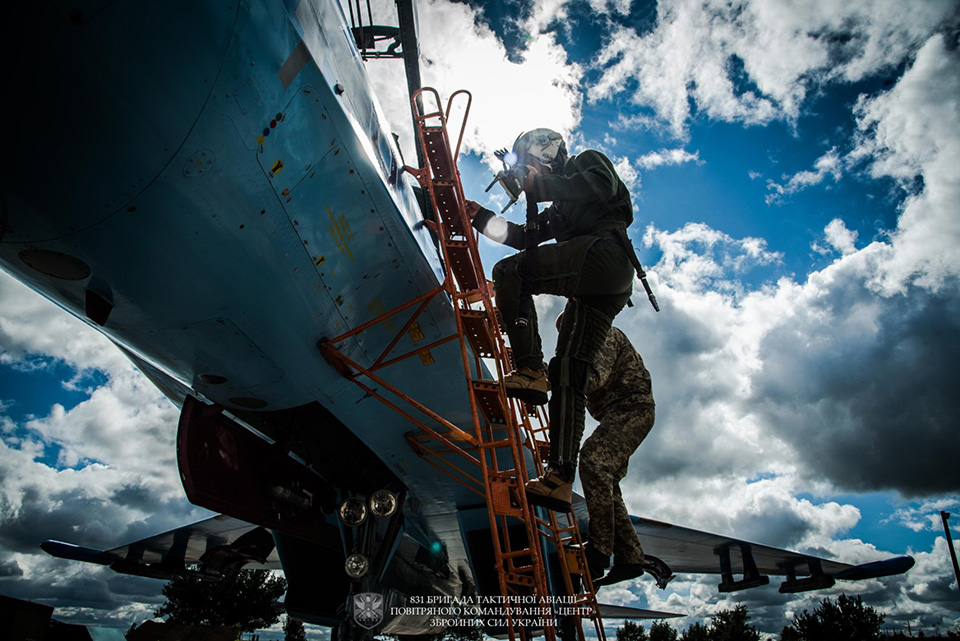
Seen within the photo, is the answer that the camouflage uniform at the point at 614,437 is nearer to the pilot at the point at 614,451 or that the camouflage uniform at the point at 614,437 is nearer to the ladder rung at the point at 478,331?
the pilot at the point at 614,451

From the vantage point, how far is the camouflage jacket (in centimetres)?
411

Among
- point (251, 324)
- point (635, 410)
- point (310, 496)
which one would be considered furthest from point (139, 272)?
point (310, 496)

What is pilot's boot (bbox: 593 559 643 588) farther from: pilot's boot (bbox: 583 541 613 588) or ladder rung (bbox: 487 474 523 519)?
ladder rung (bbox: 487 474 523 519)

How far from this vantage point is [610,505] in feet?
11.0

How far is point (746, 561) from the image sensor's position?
966 cm

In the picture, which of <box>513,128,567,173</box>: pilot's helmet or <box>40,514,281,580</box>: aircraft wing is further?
<box>40,514,281,580</box>: aircraft wing

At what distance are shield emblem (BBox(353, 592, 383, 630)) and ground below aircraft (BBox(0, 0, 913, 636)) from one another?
0.17 m

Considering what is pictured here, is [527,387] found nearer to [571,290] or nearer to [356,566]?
[571,290]

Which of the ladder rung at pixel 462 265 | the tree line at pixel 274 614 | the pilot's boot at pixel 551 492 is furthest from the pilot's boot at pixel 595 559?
the tree line at pixel 274 614

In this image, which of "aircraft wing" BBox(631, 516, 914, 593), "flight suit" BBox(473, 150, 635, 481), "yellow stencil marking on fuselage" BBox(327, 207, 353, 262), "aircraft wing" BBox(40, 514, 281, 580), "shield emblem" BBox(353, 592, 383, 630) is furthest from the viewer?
"aircraft wing" BBox(631, 516, 914, 593)

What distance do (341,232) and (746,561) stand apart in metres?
10.5

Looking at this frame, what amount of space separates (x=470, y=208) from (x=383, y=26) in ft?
24.0

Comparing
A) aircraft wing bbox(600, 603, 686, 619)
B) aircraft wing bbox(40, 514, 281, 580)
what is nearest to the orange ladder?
aircraft wing bbox(40, 514, 281, 580)

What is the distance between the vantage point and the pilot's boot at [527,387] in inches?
135
